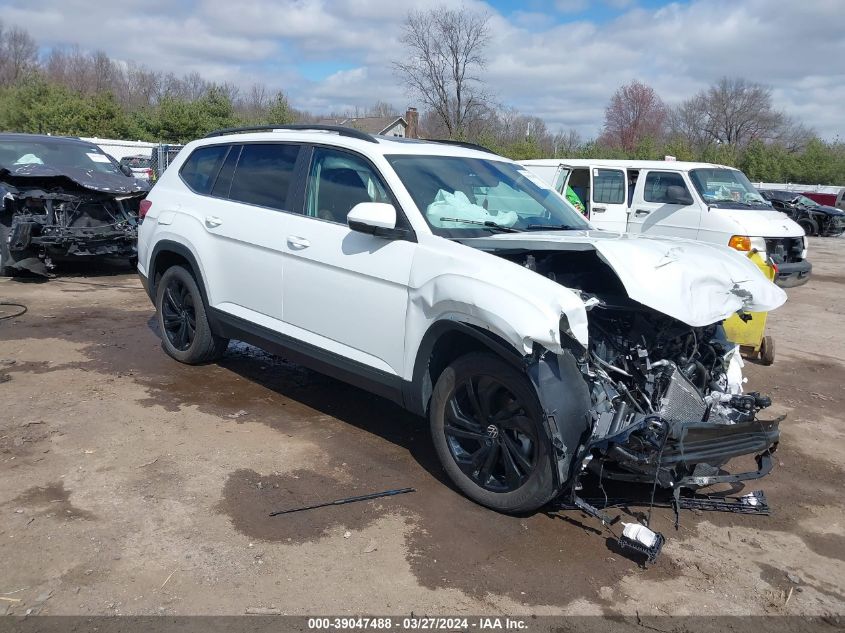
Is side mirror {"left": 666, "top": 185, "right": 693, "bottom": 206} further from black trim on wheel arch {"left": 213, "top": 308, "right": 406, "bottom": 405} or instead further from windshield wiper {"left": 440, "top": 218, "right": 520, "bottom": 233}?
black trim on wheel arch {"left": 213, "top": 308, "right": 406, "bottom": 405}

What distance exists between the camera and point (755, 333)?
22.5ft

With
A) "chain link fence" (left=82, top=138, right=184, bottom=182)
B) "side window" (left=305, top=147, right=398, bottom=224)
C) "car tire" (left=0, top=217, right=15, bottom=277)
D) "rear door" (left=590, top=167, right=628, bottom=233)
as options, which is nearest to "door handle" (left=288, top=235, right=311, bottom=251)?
"side window" (left=305, top=147, right=398, bottom=224)

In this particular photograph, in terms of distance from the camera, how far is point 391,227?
409 centimetres

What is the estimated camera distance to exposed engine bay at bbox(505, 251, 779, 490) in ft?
11.1

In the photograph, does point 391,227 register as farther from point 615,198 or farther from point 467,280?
point 615,198

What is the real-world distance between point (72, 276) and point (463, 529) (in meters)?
8.72

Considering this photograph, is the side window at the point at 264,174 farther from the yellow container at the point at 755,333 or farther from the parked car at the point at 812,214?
the parked car at the point at 812,214

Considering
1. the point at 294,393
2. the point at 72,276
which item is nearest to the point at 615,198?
the point at 294,393

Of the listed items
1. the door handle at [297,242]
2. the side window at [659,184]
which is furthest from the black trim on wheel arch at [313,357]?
the side window at [659,184]

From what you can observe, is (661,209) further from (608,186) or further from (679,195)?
(608,186)

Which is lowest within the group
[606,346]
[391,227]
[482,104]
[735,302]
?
[606,346]

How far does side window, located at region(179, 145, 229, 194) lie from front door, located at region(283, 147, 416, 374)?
4.07 ft

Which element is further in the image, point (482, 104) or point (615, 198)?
point (482, 104)

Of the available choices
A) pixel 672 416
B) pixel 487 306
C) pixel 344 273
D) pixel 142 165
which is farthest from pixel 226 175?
pixel 142 165
